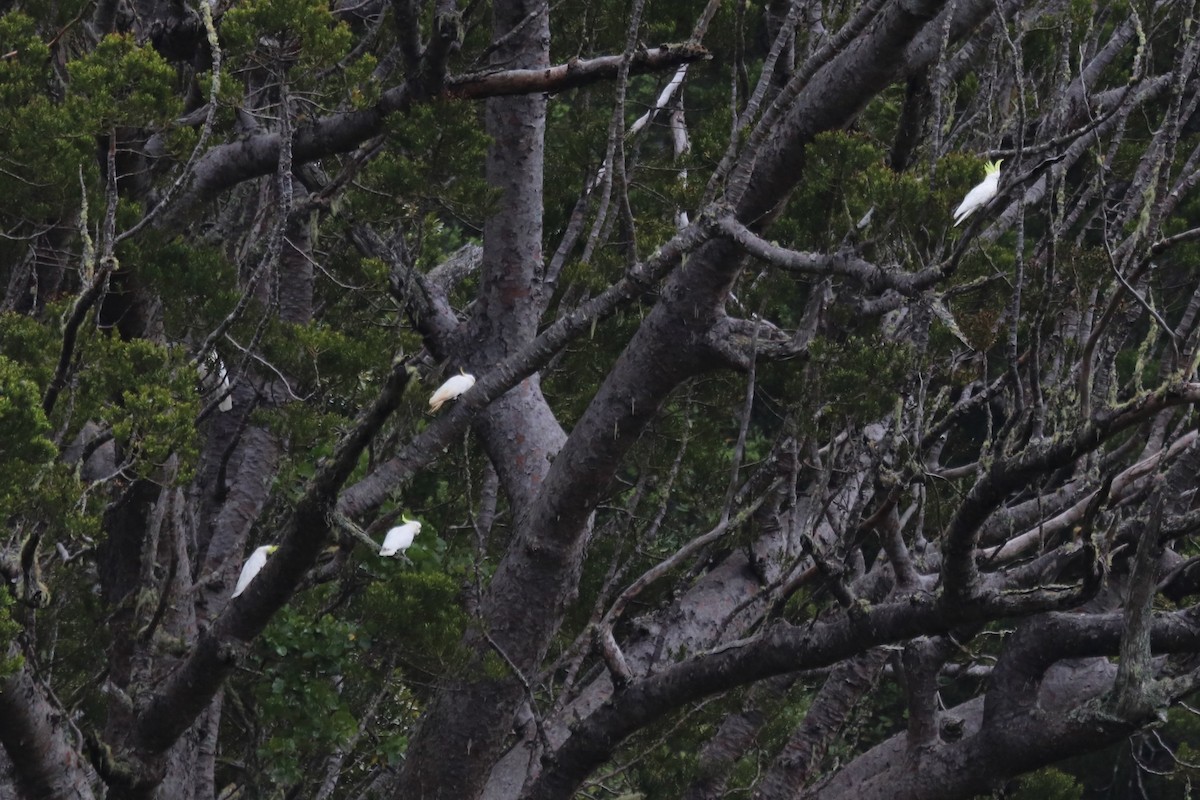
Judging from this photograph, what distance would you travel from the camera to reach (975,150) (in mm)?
4219

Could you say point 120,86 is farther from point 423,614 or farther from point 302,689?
Answer: point 302,689

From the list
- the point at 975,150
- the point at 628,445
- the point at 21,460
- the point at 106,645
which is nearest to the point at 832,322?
the point at 628,445

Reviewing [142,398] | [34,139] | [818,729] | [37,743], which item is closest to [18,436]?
[142,398]

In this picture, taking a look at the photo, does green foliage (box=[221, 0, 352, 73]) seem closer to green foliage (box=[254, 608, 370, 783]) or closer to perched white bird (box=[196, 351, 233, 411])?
perched white bird (box=[196, 351, 233, 411])

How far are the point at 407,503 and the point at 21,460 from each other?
3623mm

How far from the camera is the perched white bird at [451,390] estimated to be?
369 cm

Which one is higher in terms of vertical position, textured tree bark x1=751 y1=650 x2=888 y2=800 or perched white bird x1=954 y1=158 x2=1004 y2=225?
perched white bird x1=954 y1=158 x2=1004 y2=225

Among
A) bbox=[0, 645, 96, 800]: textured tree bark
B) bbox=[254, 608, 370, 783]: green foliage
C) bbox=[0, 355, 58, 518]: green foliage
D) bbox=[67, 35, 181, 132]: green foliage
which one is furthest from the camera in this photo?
bbox=[254, 608, 370, 783]: green foliage

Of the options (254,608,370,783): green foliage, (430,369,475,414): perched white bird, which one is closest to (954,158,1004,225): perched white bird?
(430,369,475,414): perched white bird

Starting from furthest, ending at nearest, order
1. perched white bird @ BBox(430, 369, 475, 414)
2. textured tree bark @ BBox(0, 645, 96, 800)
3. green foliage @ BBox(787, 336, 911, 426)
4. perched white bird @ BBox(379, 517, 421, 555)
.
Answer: perched white bird @ BBox(379, 517, 421, 555), perched white bird @ BBox(430, 369, 475, 414), green foliage @ BBox(787, 336, 911, 426), textured tree bark @ BBox(0, 645, 96, 800)

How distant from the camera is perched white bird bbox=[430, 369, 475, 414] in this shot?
3.69m

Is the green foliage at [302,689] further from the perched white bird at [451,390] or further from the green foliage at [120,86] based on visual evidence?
the green foliage at [120,86]

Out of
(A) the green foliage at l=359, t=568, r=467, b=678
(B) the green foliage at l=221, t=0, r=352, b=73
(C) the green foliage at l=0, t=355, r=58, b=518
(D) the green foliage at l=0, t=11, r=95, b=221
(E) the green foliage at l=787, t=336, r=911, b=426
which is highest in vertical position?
(B) the green foliage at l=221, t=0, r=352, b=73

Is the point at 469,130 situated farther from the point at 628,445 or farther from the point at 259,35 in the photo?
the point at 628,445
